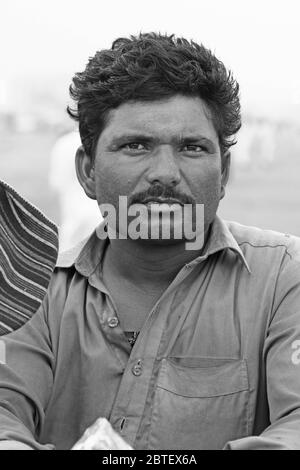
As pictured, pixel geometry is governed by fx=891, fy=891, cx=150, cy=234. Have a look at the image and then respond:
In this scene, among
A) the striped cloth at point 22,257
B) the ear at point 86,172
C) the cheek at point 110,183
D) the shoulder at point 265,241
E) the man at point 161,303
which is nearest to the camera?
the striped cloth at point 22,257

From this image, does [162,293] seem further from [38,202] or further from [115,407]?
[38,202]

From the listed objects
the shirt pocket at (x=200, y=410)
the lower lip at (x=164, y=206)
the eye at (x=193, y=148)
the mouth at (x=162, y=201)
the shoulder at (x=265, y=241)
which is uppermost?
the eye at (x=193, y=148)

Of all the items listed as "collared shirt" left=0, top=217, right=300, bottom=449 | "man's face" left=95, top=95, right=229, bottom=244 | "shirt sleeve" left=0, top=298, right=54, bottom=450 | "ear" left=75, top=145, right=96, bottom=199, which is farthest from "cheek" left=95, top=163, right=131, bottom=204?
"shirt sleeve" left=0, top=298, right=54, bottom=450

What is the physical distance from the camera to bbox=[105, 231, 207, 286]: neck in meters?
2.25

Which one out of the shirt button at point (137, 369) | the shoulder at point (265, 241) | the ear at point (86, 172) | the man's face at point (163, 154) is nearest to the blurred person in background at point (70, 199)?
the ear at point (86, 172)

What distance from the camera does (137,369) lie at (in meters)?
2.12

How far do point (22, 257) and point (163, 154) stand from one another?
418 millimetres

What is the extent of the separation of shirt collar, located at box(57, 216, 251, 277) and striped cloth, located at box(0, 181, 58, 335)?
0.33 meters

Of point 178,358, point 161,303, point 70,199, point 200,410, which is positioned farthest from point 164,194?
point 70,199

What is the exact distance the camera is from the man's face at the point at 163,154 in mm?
2119

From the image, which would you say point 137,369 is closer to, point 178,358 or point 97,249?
point 178,358

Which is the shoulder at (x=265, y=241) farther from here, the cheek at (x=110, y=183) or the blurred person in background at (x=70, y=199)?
the blurred person in background at (x=70, y=199)

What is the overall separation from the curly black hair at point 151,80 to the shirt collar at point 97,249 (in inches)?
9.0

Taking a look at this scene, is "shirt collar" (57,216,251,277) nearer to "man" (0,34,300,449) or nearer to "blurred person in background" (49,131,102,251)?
"man" (0,34,300,449)
